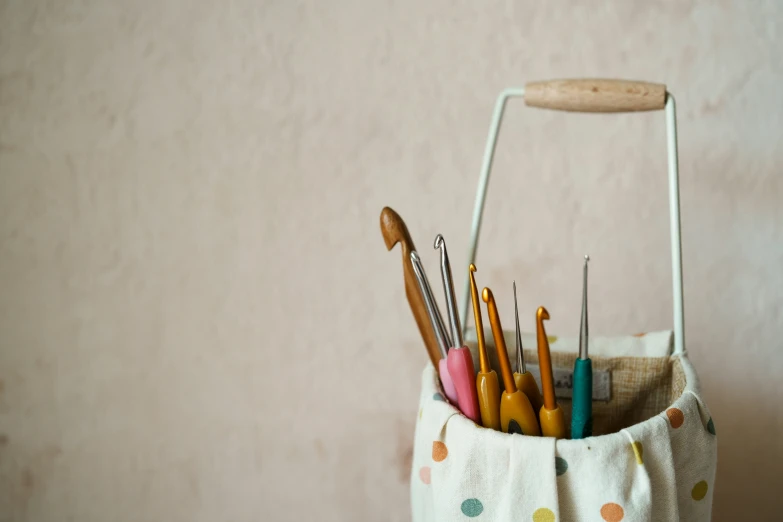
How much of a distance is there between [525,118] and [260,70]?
0.26 meters

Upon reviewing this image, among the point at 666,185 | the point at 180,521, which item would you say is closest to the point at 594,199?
the point at 666,185

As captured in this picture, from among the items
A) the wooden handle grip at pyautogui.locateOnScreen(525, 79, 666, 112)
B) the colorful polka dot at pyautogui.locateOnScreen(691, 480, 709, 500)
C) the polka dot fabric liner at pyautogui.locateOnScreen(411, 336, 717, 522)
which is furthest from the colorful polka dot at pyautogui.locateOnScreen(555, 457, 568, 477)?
the wooden handle grip at pyautogui.locateOnScreen(525, 79, 666, 112)

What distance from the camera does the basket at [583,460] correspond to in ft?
1.33

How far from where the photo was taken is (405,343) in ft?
2.40

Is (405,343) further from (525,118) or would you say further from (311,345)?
(525,118)

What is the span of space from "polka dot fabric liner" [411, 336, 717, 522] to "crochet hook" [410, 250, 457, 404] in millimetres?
34

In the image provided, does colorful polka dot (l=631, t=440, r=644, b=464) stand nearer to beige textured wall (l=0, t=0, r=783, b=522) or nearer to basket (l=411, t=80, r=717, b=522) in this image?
basket (l=411, t=80, r=717, b=522)

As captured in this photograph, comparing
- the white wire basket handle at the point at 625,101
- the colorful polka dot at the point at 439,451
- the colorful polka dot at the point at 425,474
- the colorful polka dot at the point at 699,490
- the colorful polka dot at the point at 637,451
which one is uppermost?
the white wire basket handle at the point at 625,101

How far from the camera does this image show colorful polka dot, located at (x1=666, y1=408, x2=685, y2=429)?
0.43m

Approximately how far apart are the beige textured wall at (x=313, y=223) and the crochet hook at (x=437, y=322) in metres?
0.22

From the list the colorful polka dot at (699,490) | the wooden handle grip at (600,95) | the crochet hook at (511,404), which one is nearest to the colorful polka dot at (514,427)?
the crochet hook at (511,404)

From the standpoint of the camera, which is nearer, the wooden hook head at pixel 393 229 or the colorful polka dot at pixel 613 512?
the colorful polka dot at pixel 613 512

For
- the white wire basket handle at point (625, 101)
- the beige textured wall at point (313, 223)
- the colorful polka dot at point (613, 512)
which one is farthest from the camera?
the beige textured wall at point (313, 223)

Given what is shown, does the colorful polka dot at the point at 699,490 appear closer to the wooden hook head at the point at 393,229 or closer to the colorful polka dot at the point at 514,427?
the colorful polka dot at the point at 514,427
